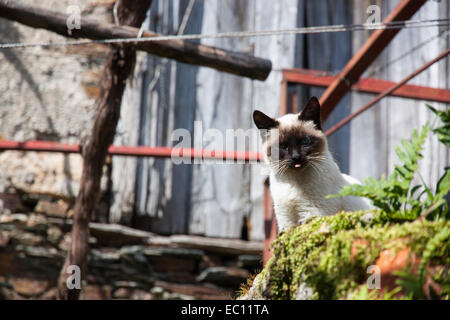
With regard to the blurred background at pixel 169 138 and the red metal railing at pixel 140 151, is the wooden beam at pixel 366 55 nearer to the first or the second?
the blurred background at pixel 169 138

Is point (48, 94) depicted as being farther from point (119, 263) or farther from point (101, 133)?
point (119, 263)

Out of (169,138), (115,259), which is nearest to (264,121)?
(169,138)

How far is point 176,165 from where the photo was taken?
5.40 meters

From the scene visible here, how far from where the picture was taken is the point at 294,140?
306cm

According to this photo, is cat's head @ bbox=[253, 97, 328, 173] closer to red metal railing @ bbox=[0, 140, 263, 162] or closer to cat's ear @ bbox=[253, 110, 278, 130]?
cat's ear @ bbox=[253, 110, 278, 130]

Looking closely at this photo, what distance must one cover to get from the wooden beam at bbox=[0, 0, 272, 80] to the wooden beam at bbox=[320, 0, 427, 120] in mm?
733

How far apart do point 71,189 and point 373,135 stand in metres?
3.46

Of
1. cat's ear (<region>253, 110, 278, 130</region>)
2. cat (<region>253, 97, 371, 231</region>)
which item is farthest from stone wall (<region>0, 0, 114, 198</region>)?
cat (<region>253, 97, 371, 231</region>)

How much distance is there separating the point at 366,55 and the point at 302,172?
1411 millimetres

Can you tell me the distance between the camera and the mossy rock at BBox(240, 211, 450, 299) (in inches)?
58.7

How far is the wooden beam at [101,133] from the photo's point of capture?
376cm

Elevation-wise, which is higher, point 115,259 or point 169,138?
point 169,138

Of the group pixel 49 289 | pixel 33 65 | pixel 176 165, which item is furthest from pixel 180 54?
pixel 49 289

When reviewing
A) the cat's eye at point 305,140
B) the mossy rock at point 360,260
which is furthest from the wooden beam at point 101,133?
the mossy rock at point 360,260
